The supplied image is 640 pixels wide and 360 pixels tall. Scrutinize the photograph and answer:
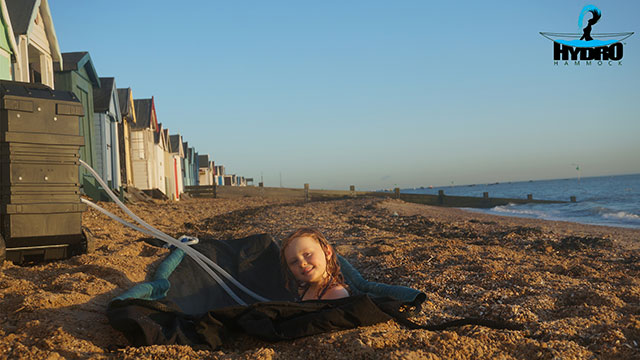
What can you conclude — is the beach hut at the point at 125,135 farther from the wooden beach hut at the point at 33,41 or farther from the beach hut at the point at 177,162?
the beach hut at the point at 177,162

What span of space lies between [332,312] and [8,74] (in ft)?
27.2

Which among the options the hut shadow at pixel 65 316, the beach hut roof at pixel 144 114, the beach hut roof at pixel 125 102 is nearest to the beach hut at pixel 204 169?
the beach hut roof at pixel 144 114

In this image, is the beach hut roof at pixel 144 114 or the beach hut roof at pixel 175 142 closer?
the beach hut roof at pixel 144 114

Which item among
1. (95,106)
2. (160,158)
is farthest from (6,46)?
(160,158)

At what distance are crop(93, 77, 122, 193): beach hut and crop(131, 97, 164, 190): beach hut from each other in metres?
3.22

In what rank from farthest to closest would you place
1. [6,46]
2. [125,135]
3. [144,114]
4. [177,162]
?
[177,162]
[144,114]
[125,135]
[6,46]

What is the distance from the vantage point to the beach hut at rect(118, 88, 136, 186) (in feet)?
54.0

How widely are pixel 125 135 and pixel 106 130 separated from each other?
11.8 ft

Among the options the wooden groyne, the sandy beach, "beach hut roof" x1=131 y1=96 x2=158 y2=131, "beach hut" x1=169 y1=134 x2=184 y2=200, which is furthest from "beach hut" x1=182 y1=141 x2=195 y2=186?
the sandy beach

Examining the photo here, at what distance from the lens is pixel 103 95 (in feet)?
45.7

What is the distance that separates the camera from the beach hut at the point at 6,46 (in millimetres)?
7706

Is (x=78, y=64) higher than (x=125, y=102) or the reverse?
the reverse

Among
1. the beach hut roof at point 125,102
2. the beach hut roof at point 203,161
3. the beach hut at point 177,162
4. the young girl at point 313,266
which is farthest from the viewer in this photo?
the beach hut roof at point 203,161

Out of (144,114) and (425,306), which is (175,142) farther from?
(425,306)
